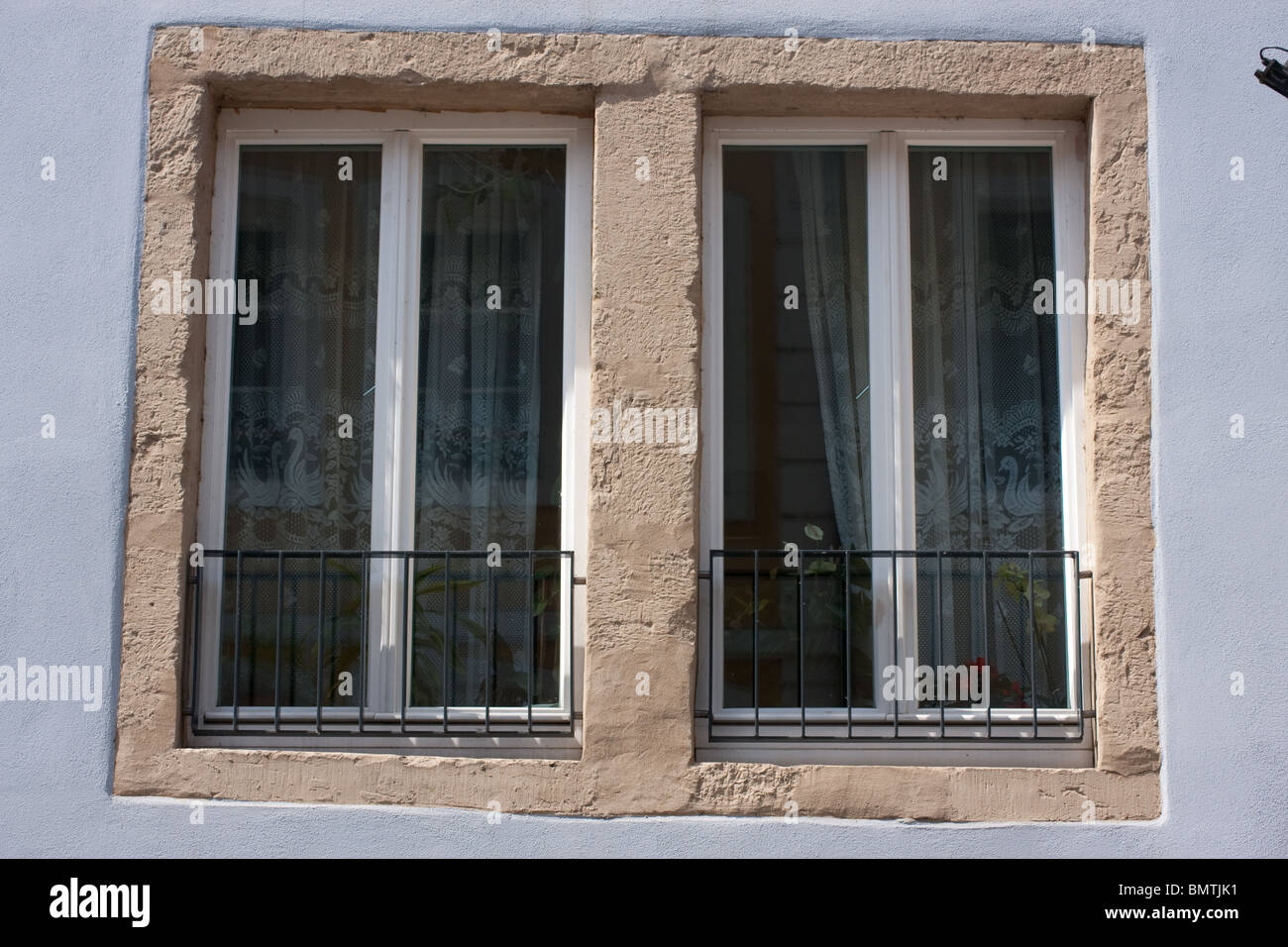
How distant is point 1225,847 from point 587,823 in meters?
2.05

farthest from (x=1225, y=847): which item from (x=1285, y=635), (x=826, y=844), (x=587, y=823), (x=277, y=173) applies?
(x=277, y=173)

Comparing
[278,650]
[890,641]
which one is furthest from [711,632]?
[278,650]

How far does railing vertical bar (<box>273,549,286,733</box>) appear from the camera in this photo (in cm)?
436

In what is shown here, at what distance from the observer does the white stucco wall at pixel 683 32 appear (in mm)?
4223

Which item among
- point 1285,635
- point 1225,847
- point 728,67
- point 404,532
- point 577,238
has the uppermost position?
point 728,67

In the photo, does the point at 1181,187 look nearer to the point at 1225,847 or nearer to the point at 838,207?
the point at 838,207

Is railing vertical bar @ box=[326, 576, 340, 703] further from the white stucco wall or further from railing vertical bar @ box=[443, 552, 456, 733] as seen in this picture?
the white stucco wall

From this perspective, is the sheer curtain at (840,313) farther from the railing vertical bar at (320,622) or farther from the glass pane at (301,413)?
the railing vertical bar at (320,622)

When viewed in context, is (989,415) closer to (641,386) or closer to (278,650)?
(641,386)

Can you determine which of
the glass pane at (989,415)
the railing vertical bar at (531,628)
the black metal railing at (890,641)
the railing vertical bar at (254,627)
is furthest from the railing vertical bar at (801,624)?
the railing vertical bar at (254,627)

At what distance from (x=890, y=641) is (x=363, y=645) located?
177 cm

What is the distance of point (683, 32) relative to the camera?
448cm

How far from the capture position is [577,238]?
183 inches

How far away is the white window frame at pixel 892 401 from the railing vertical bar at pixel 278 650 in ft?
4.59
